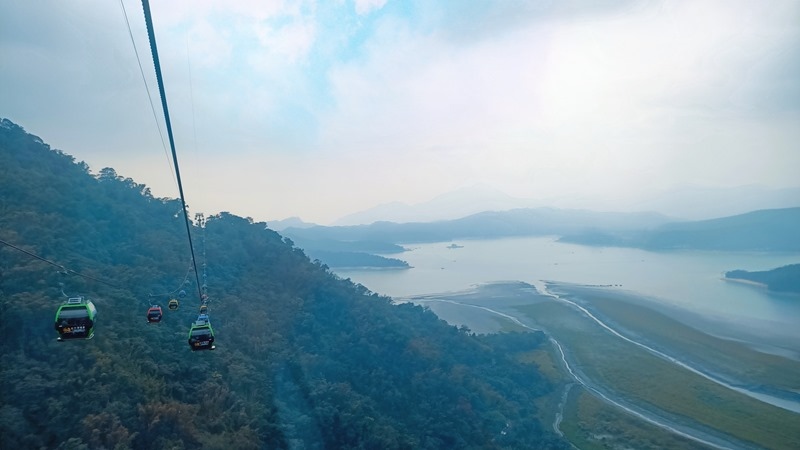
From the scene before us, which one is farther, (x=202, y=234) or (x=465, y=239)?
(x=465, y=239)

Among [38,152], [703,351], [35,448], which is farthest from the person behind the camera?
[703,351]

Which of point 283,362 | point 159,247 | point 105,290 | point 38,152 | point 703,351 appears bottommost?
point 703,351

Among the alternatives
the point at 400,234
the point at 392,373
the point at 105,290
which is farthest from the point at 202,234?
the point at 400,234

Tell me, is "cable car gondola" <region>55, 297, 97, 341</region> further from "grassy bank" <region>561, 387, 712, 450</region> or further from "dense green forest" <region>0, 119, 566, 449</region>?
"grassy bank" <region>561, 387, 712, 450</region>

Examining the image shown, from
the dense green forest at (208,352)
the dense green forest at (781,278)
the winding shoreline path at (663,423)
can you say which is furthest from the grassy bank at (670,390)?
the dense green forest at (781,278)

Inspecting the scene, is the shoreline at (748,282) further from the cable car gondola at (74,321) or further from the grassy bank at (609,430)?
the cable car gondola at (74,321)

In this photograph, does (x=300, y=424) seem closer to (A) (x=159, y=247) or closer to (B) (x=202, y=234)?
(A) (x=159, y=247)
